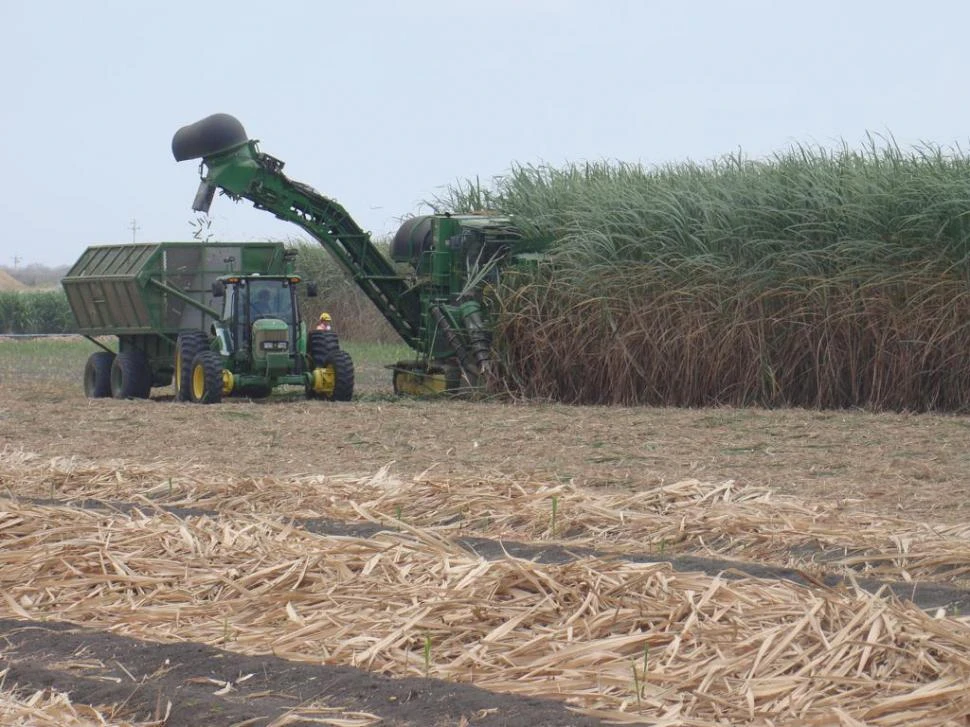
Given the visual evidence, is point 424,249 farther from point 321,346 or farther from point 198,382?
point 198,382

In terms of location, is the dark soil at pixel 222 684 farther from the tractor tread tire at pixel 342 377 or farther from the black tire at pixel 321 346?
the black tire at pixel 321 346

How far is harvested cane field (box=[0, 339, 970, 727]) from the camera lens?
501cm

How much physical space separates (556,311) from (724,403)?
2.43 metres

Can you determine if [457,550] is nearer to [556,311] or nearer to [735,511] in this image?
[735,511]

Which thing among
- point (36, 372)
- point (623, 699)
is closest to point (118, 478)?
point (623, 699)

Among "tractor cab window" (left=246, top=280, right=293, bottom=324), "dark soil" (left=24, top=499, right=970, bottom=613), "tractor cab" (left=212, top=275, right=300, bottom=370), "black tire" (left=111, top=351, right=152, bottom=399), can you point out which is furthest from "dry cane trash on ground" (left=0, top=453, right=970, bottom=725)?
"black tire" (left=111, top=351, right=152, bottom=399)

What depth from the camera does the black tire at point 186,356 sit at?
55.6ft

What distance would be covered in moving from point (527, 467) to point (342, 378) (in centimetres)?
648

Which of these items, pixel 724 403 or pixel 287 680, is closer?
pixel 287 680

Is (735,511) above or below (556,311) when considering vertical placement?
below

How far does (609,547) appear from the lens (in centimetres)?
769

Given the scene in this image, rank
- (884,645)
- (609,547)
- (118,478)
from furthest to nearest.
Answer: (118,478) → (609,547) → (884,645)

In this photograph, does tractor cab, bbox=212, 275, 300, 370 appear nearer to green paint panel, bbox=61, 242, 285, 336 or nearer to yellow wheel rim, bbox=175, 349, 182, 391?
yellow wheel rim, bbox=175, 349, 182, 391

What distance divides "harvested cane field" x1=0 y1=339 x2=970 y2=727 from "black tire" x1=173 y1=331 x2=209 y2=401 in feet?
14.9
